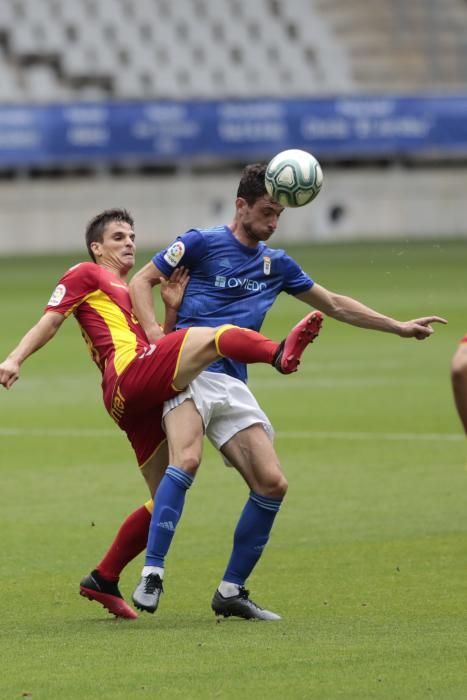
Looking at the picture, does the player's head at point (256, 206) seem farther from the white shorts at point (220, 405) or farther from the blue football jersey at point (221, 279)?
the white shorts at point (220, 405)

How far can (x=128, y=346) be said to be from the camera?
285 inches

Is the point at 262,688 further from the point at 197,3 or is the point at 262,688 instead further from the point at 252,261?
the point at 197,3

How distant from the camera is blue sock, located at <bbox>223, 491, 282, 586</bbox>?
7.20 metres

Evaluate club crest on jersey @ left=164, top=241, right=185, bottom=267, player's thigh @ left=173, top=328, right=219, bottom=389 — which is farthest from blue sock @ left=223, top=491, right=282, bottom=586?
club crest on jersey @ left=164, top=241, right=185, bottom=267

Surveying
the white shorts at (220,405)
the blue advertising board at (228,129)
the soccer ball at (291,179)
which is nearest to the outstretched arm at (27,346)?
the white shorts at (220,405)

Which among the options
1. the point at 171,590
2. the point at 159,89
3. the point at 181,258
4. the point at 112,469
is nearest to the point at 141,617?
the point at 171,590

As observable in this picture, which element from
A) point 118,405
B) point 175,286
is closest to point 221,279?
point 175,286

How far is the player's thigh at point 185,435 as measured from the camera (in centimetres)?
693

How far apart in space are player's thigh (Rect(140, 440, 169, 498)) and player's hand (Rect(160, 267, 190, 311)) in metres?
0.69

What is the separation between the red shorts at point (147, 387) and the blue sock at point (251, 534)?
1.85 feet

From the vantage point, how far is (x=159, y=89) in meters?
45.6

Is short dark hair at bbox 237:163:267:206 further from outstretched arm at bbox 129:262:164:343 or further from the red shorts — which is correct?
the red shorts

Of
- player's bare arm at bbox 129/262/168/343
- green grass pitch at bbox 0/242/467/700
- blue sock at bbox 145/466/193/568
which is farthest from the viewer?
player's bare arm at bbox 129/262/168/343

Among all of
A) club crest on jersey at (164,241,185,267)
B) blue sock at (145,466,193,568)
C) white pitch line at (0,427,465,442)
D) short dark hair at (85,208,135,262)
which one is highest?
short dark hair at (85,208,135,262)
